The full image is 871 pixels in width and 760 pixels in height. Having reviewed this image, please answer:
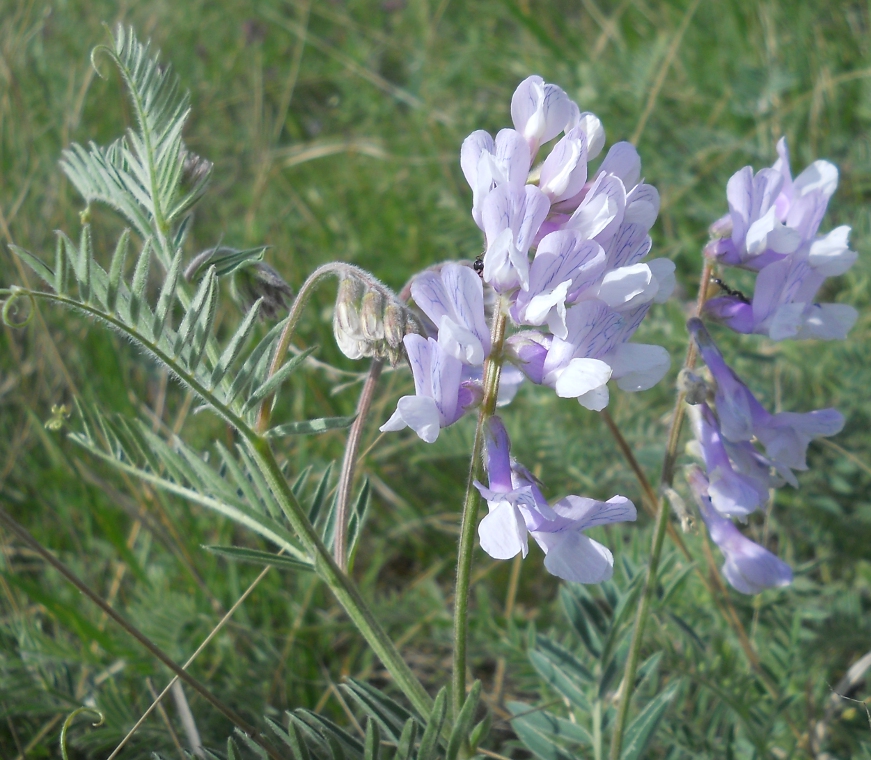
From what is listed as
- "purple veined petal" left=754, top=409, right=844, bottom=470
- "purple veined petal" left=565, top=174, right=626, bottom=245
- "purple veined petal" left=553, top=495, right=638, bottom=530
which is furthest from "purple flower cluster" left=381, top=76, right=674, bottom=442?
"purple veined petal" left=754, top=409, right=844, bottom=470

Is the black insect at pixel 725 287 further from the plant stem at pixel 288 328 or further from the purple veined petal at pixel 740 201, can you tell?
the plant stem at pixel 288 328

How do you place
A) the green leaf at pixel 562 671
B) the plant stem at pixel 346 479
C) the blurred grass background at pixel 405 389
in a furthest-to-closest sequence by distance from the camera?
the blurred grass background at pixel 405 389 → the green leaf at pixel 562 671 → the plant stem at pixel 346 479

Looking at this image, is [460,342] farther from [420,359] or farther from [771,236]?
[771,236]

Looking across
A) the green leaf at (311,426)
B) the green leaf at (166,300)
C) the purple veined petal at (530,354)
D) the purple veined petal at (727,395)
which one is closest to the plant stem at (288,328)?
the green leaf at (311,426)

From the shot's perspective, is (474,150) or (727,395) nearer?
(474,150)

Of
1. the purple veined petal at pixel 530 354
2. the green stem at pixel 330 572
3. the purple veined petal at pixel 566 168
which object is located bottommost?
the green stem at pixel 330 572

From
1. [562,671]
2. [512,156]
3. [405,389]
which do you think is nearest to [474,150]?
[512,156]

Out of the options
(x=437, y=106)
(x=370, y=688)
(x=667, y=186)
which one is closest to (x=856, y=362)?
(x=667, y=186)
